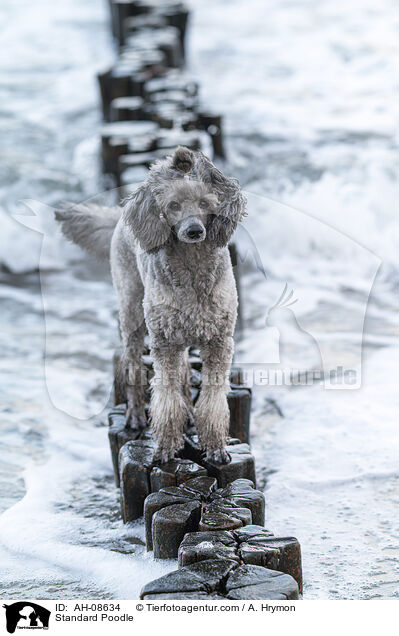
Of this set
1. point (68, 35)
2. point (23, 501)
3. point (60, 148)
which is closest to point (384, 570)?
point (23, 501)

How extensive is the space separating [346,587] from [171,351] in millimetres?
1348

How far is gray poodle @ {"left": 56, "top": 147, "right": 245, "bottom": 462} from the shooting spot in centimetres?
330

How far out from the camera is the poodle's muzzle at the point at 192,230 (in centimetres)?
323

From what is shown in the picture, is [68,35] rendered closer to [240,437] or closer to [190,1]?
[190,1]

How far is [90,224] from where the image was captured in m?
4.54

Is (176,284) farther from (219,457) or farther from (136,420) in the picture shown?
(136,420)

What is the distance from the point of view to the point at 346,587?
3.61m

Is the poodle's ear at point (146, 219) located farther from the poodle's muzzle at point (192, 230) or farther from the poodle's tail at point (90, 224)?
the poodle's tail at point (90, 224)

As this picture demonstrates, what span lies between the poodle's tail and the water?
930mm

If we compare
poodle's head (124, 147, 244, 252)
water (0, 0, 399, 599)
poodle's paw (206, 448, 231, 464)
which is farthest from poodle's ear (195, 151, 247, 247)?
water (0, 0, 399, 599)

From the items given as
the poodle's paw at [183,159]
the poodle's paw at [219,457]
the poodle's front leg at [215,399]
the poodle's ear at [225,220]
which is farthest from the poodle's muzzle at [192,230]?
the poodle's paw at [219,457]
